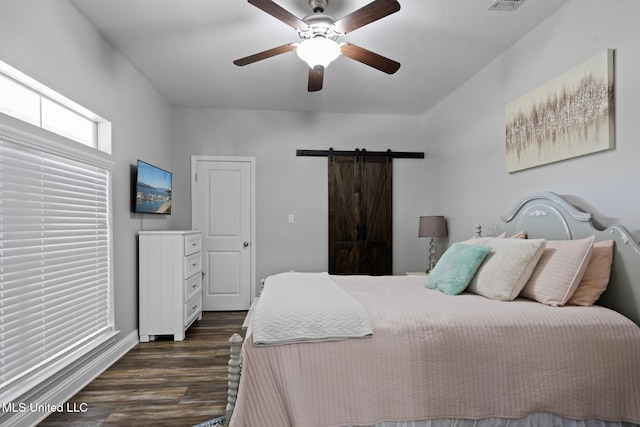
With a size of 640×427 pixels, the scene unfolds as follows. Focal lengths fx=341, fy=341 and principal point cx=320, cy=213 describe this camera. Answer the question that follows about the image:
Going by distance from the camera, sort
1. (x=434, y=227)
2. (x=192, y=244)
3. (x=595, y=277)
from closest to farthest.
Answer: (x=595, y=277) → (x=192, y=244) → (x=434, y=227)

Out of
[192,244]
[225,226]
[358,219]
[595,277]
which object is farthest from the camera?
[358,219]

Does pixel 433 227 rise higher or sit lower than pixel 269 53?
lower

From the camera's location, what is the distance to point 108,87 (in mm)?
2811

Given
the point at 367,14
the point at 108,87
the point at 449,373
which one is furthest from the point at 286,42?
the point at 449,373

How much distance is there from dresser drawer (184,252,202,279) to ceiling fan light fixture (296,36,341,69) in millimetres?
2312

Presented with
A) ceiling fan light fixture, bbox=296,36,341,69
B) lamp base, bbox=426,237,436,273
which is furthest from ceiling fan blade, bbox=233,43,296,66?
lamp base, bbox=426,237,436,273

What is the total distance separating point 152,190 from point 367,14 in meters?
2.67

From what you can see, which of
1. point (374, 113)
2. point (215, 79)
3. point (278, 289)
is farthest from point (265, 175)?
point (278, 289)

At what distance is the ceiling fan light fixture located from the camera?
2.14m

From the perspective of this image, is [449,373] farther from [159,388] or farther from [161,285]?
[161,285]

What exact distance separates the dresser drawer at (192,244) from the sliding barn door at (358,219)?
1686 millimetres

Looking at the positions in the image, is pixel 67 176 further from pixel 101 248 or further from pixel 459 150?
pixel 459 150

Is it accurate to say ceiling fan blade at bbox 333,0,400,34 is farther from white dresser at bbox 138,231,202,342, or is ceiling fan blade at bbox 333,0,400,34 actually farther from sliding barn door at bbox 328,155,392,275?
sliding barn door at bbox 328,155,392,275

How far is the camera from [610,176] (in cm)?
200
